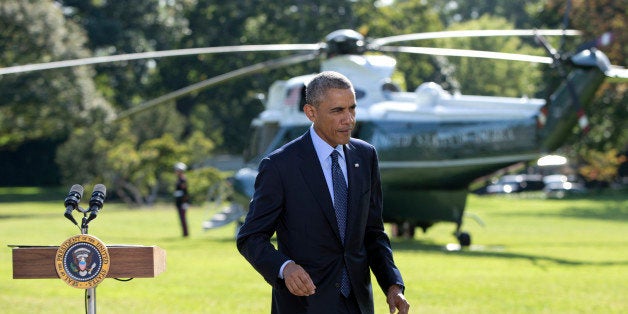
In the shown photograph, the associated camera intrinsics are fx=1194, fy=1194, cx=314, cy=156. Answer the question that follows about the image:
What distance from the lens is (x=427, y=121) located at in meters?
21.6

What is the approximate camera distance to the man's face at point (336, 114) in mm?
5539

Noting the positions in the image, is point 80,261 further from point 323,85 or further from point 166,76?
point 166,76

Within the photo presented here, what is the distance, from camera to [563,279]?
15.3 metres

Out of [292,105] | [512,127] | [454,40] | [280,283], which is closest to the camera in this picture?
[280,283]

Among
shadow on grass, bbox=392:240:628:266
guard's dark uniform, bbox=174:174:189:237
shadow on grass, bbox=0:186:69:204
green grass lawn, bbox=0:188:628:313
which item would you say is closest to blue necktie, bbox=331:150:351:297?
green grass lawn, bbox=0:188:628:313

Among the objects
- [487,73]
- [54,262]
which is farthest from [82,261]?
[487,73]

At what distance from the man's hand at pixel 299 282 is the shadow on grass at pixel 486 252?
43.0 ft

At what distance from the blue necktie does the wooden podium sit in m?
1.05

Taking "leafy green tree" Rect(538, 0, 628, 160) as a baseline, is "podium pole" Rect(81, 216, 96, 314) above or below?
below

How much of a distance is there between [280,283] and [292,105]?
17.2 m

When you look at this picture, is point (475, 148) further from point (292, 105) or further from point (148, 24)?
point (148, 24)

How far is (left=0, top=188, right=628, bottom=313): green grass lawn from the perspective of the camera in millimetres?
12336

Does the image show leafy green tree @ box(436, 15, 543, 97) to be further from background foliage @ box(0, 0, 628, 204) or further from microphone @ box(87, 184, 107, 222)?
microphone @ box(87, 184, 107, 222)

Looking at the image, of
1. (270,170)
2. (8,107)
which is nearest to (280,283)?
(270,170)
